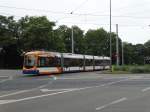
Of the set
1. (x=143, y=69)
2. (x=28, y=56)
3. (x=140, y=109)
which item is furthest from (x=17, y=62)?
(x=140, y=109)

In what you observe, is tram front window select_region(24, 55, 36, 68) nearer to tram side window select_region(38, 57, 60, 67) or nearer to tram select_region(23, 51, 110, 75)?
tram select_region(23, 51, 110, 75)

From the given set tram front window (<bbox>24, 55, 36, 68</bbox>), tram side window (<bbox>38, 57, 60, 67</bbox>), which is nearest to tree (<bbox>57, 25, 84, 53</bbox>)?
tram side window (<bbox>38, 57, 60, 67</bbox>)

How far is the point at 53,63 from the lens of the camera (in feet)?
167

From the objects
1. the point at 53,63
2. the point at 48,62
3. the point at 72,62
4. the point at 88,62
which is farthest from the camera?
the point at 88,62

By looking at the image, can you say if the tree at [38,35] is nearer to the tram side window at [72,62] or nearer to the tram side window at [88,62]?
the tram side window at [88,62]

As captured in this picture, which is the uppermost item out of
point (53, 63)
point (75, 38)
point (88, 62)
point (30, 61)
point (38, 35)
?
point (75, 38)

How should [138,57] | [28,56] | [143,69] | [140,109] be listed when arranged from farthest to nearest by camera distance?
[138,57], [143,69], [28,56], [140,109]

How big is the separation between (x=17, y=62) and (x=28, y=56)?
40490mm

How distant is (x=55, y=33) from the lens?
289 ft

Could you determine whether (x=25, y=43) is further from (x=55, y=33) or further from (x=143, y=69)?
(x=143, y=69)

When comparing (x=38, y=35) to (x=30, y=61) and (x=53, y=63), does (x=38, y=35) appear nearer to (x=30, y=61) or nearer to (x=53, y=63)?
(x=53, y=63)

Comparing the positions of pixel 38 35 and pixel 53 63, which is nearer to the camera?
pixel 53 63

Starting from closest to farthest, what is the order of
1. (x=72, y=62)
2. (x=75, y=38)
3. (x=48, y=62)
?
(x=48, y=62), (x=72, y=62), (x=75, y=38)

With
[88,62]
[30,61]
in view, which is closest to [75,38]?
[88,62]
